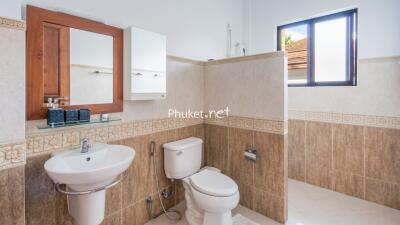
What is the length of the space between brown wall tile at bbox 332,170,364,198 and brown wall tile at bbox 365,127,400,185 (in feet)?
0.46

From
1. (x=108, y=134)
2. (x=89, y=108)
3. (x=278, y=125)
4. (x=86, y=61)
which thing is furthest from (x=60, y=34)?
(x=278, y=125)

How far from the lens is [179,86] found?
229cm

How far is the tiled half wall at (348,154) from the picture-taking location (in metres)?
2.26

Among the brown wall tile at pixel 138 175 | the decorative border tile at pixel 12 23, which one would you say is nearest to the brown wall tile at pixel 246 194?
the brown wall tile at pixel 138 175

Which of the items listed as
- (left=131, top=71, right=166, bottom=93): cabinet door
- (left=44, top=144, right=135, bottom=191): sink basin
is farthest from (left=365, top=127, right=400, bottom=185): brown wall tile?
(left=44, top=144, right=135, bottom=191): sink basin

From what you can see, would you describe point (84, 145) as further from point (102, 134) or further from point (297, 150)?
point (297, 150)

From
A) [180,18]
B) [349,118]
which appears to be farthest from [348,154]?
[180,18]

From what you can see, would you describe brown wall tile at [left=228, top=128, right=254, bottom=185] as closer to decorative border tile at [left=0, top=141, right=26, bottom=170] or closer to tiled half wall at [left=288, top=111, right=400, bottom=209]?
tiled half wall at [left=288, top=111, right=400, bottom=209]

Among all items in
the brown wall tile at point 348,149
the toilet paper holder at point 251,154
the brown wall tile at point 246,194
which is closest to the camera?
the toilet paper holder at point 251,154

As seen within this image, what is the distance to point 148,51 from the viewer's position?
1825mm

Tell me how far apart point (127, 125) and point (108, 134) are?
179mm

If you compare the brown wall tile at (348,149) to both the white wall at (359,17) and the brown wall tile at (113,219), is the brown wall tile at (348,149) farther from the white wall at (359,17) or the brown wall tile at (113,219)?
the brown wall tile at (113,219)

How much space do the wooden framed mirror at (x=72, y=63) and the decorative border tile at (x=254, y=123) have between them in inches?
46.6

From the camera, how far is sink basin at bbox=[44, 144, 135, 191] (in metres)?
1.07
